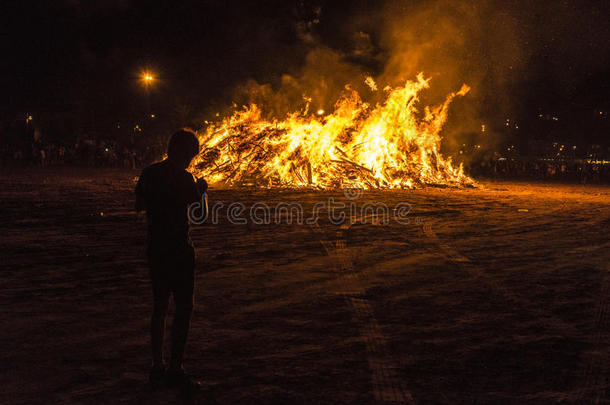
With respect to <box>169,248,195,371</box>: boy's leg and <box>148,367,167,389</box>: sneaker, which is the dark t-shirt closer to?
<box>169,248,195,371</box>: boy's leg

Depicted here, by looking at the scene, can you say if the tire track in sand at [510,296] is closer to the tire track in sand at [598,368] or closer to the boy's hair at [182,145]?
the tire track in sand at [598,368]

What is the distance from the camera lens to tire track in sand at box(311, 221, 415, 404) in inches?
137

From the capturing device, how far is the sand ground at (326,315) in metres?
3.56

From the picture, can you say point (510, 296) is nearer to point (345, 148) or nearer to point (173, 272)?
point (173, 272)

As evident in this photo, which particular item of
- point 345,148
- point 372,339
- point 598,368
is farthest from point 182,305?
point 345,148

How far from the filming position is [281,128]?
2142 cm

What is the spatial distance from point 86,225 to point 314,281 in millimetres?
6248

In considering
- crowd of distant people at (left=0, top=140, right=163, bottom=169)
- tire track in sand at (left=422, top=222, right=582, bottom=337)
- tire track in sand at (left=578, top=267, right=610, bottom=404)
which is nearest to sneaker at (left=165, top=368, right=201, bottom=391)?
tire track in sand at (left=578, top=267, right=610, bottom=404)

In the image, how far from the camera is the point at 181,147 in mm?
3652

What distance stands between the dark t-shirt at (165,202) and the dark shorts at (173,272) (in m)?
0.05

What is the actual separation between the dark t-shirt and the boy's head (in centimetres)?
Result: 8

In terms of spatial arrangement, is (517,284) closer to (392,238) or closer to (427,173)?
(392,238)

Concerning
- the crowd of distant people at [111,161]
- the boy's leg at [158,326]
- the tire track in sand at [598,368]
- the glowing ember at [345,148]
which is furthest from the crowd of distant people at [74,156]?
the tire track in sand at [598,368]

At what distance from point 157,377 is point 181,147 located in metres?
1.66
